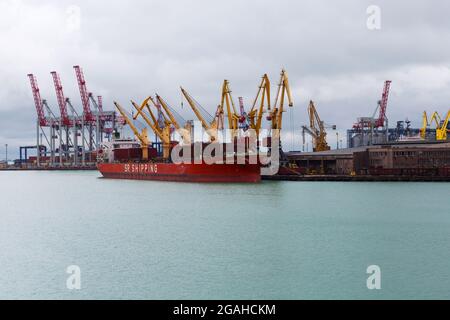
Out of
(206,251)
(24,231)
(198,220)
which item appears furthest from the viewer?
(198,220)

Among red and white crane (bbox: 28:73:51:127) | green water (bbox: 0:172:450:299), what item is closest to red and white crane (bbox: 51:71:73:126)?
red and white crane (bbox: 28:73:51:127)

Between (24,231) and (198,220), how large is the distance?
7.65 m

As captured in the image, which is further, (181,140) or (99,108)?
(99,108)

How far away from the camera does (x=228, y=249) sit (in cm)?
1836

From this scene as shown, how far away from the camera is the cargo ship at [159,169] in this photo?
48625 mm

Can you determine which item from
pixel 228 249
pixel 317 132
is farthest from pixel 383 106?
pixel 228 249

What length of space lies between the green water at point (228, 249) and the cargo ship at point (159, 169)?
592 inches

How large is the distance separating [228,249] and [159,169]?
38015 millimetres
